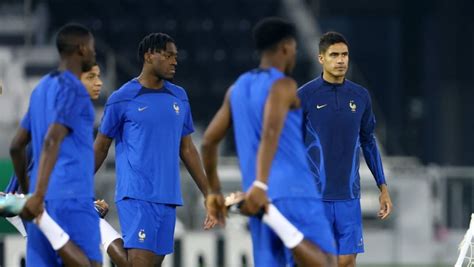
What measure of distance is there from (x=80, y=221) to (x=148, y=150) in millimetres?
2161

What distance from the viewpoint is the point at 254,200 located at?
8836 millimetres

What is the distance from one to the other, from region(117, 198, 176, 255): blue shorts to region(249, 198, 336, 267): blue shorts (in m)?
2.32

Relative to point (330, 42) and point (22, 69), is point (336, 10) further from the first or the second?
point (330, 42)

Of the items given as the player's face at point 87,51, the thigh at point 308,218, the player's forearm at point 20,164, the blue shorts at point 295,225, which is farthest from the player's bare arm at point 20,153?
the thigh at point 308,218

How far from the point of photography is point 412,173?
23.5m

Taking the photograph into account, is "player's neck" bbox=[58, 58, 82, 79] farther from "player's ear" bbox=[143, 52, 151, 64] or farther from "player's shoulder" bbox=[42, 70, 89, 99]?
"player's ear" bbox=[143, 52, 151, 64]

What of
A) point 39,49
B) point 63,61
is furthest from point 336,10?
point 63,61

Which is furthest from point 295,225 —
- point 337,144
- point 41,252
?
point 337,144

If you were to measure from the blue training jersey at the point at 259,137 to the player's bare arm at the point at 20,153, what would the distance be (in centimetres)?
136

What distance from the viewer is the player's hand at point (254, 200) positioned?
8836mm

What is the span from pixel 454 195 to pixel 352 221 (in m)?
11.8

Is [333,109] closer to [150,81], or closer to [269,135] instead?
[150,81]

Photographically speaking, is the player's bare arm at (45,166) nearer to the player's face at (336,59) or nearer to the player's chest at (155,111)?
the player's chest at (155,111)

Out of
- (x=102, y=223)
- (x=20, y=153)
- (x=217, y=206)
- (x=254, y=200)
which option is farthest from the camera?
(x=102, y=223)
